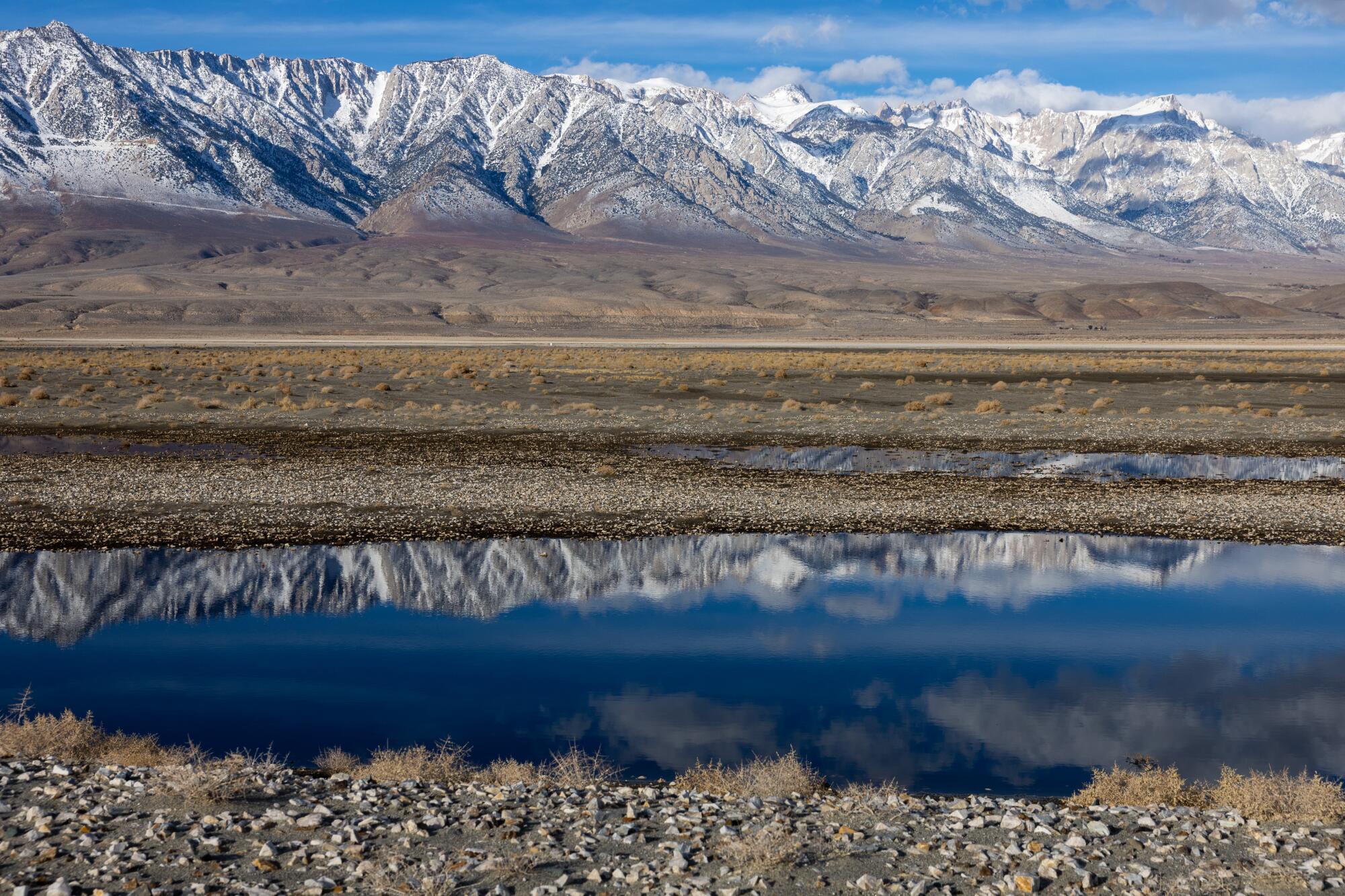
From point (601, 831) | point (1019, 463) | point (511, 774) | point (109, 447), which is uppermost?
point (601, 831)

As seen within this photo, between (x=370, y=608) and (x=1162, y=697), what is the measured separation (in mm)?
10905

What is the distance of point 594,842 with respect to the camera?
9.21 m

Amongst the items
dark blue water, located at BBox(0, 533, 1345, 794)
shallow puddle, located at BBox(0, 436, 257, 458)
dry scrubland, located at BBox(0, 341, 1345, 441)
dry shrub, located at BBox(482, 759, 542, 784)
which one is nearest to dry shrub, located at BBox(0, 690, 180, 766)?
dark blue water, located at BBox(0, 533, 1345, 794)

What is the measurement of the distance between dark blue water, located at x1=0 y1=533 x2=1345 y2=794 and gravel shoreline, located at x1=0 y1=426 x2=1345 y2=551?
1.08 metres

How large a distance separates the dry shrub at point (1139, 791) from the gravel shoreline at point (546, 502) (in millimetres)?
13064

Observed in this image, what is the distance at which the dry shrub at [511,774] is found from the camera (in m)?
10.6

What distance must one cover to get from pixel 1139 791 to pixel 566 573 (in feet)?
37.5

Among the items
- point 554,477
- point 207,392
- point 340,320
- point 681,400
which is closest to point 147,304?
point 340,320

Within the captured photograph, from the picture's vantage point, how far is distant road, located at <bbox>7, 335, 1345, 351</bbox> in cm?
9975

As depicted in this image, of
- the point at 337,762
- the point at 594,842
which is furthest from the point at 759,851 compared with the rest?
the point at 337,762

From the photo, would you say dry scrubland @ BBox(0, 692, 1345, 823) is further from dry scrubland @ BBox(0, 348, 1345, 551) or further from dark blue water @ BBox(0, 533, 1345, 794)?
dry scrubland @ BBox(0, 348, 1345, 551)

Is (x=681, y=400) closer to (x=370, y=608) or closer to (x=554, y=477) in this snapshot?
(x=554, y=477)

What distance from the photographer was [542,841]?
362 inches

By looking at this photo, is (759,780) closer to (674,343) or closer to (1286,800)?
(1286,800)
